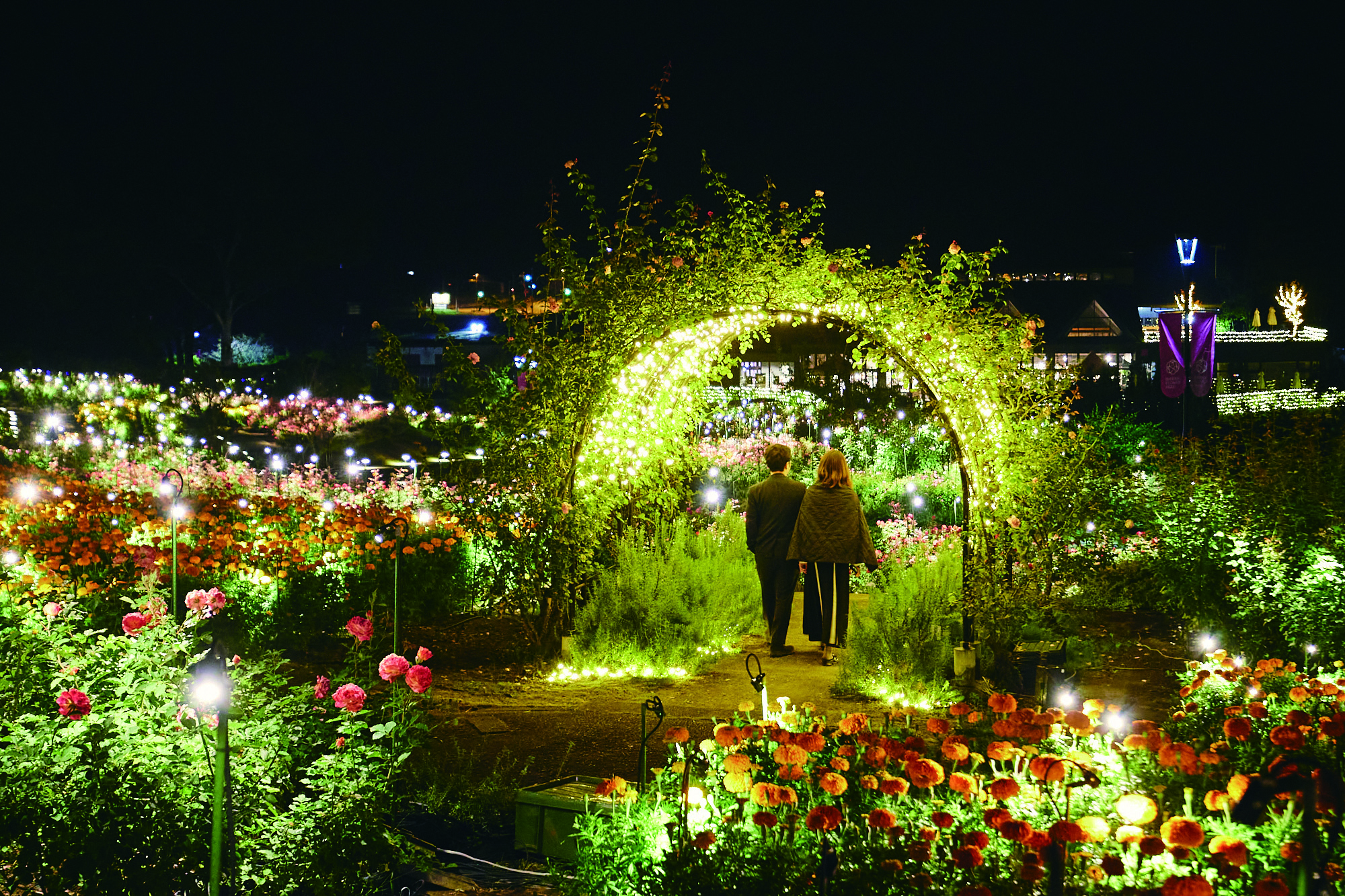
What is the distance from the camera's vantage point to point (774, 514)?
21.6 ft

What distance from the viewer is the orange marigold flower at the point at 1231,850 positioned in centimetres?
202

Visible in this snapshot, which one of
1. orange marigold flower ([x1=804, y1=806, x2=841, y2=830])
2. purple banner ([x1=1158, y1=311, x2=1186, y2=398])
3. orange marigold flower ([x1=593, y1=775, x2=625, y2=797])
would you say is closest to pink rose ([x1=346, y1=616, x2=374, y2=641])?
orange marigold flower ([x1=593, y1=775, x2=625, y2=797])

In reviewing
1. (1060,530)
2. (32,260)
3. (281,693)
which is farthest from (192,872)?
(32,260)

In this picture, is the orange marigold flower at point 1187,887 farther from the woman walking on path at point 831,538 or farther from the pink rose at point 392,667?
the woman walking on path at point 831,538

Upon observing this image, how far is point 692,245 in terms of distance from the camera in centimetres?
589

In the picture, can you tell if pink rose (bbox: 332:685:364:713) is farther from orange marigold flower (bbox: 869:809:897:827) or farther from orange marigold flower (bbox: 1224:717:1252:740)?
orange marigold flower (bbox: 1224:717:1252:740)

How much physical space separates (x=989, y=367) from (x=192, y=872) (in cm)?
432

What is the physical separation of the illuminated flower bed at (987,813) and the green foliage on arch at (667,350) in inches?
95.7

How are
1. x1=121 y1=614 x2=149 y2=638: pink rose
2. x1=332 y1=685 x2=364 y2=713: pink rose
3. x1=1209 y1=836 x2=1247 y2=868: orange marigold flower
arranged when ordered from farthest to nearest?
x1=121 y1=614 x2=149 y2=638: pink rose < x1=332 y1=685 x2=364 y2=713: pink rose < x1=1209 y1=836 x2=1247 y2=868: orange marigold flower

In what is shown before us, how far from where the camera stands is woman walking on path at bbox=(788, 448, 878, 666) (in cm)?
634

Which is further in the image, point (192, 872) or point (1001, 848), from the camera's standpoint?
point (192, 872)

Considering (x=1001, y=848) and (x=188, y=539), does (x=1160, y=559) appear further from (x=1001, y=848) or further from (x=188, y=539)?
(x=188, y=539)

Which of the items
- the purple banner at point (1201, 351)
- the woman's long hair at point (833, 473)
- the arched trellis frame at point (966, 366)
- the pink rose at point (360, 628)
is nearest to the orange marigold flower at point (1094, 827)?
the pink rose at point (360, 628)

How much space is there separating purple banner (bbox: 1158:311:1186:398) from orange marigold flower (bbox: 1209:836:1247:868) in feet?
46.7
